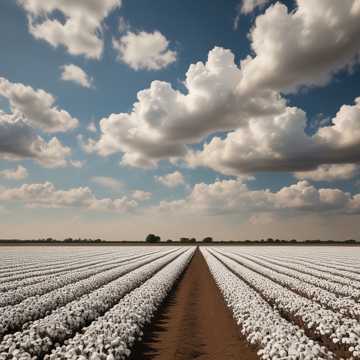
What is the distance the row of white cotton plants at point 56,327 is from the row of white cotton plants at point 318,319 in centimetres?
808

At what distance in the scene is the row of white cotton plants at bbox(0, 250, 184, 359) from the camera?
8719 mm

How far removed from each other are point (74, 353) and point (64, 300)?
29.6ft

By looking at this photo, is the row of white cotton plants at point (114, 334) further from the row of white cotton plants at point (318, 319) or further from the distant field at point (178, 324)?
the row of white cotton plants at point (318, 319)

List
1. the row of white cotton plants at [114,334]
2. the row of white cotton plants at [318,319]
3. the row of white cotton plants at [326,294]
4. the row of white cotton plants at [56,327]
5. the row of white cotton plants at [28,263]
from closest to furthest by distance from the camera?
the row of white cotton plants at [114,334]
the row of white cotton plants at [56,327]
the row of white cotton plants at [318,319]
the row of white cotton plants at [326,294]
the row of white cotton plants at [28,263]

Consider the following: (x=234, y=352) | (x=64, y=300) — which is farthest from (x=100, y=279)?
(x=234, y=352)

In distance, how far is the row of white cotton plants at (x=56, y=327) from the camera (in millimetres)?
8719

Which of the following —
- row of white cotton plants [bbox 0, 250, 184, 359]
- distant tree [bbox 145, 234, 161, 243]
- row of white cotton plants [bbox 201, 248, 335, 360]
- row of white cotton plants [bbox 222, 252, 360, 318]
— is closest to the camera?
row of white cotton plants [bbox 201, 248, 335, 360]

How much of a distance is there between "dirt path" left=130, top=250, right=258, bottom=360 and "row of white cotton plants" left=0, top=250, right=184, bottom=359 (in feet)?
8.09

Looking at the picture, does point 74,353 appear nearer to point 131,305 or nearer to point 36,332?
point 36,332

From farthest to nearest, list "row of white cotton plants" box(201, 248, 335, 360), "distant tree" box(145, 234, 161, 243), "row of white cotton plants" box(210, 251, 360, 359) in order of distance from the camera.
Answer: "distant tree" box(145, 234, 161, 243) < "row of white cotton plants" box(210, 251, 360, 359) < "row of white cotton plants" box(201, 248, 335, 360)

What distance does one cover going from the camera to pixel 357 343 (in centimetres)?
938

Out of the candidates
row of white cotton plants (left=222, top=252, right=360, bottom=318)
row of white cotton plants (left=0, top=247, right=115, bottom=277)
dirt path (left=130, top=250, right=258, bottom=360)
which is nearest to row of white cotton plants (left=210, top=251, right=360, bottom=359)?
row of white cotton plants (left=222, top=252, right=360, bottom=318)

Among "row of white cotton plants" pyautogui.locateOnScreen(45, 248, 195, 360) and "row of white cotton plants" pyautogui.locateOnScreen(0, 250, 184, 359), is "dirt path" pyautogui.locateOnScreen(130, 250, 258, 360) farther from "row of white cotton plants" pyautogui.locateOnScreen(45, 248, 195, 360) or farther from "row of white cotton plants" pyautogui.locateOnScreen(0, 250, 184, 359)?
"row of white cotton plants" pyautogui.locateOnScreen(0, 250, 184, 359)

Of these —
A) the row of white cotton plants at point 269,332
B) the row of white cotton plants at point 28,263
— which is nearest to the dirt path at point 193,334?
the row of white cotton plants at point 269,332
